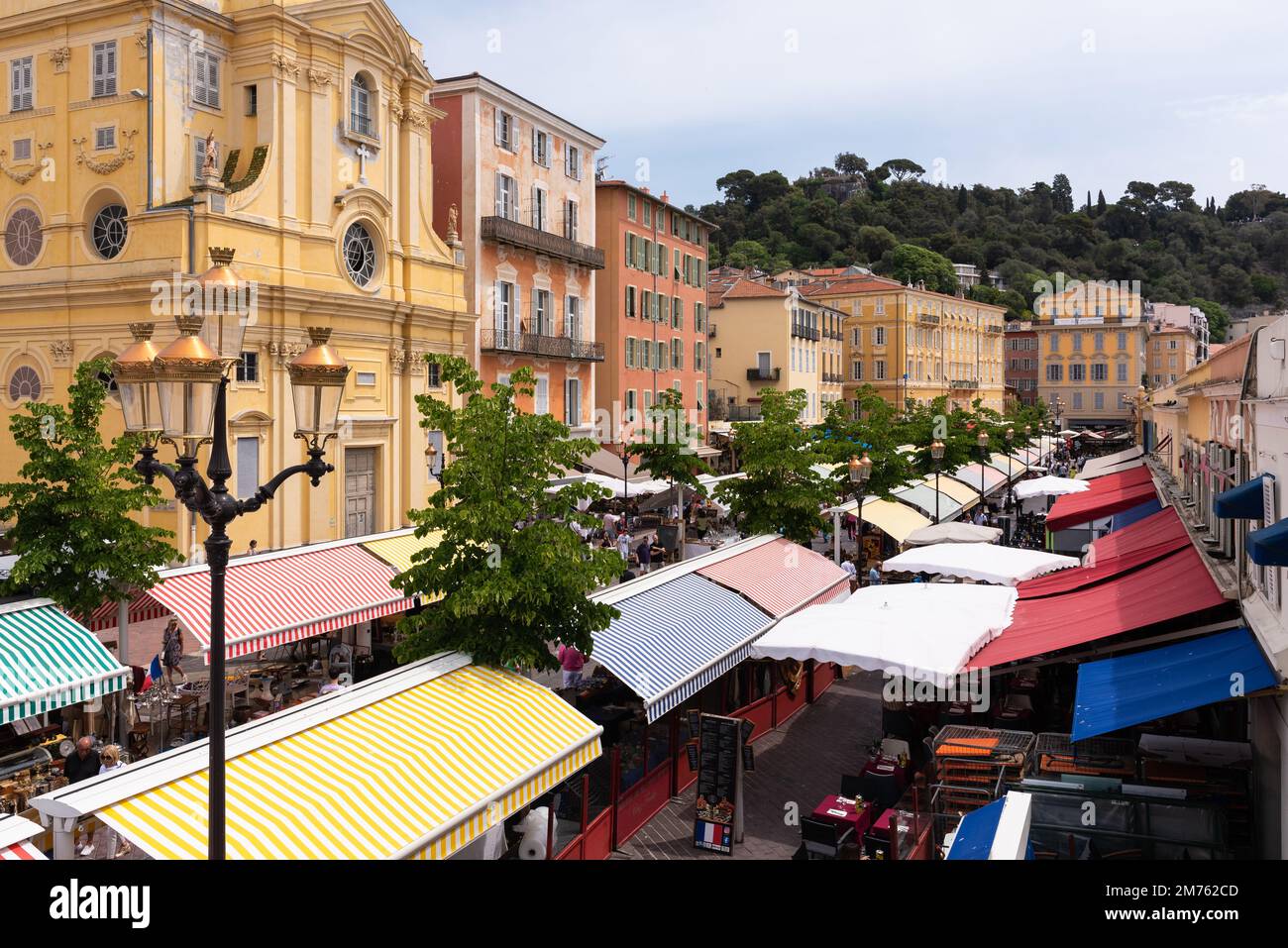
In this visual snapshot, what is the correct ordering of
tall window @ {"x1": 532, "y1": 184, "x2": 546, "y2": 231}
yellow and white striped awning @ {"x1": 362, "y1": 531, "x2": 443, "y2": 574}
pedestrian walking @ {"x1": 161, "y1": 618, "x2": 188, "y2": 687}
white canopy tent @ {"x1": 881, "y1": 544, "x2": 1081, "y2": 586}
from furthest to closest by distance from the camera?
tall window @ {"x1": 532, "y1": 184, "x2": 546, "y2": 231} → yellow and white striped awning @ {"x1": 362, "y1": 531, "x2": 443, "y2": 574} → white canopy tent @ {"x1": 881, "y1": 544, "x2": 1081, "y2": 586} → pedestrian walking @ {"x1": 161, "y1": 618, "x2": 188, "y2": 687}

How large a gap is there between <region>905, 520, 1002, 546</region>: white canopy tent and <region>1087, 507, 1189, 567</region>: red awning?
4.22m

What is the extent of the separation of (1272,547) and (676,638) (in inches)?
349

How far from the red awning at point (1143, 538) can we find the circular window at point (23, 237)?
27.8 meters

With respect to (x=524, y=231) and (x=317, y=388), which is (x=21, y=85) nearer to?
(x=524, y=231)

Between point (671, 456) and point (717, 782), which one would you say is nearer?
point (717, 782)

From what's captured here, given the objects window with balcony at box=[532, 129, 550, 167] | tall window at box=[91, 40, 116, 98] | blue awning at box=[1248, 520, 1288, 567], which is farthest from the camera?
window with balcony at box=[532, 129, 550, 167]

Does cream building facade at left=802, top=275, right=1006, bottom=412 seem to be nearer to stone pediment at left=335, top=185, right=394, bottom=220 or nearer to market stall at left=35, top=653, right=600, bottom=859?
stone pediment at left=335, top=185, right=394, bottom=220

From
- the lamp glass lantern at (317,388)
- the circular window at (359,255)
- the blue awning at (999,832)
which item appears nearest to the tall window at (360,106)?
the circular window at (359,255)

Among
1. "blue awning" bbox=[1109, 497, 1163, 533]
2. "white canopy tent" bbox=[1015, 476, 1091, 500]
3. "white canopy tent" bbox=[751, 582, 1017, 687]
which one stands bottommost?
"white canopy tent" bbox=[751, 582, 1017, 687]

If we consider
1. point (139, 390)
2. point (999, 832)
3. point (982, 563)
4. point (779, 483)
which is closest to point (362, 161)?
point (779, 483)

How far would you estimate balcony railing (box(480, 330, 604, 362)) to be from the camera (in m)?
40.1

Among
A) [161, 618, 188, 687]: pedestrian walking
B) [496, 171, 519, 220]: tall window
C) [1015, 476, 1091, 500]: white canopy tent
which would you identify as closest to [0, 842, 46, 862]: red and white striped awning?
[161, 618, 188, 687]: pedestrian walking

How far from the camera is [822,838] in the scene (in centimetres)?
1156

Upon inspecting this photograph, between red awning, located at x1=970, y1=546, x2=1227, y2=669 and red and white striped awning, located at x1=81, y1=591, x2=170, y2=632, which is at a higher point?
red awning, located at x1=970, y1=546, x2=1227, y2=669
